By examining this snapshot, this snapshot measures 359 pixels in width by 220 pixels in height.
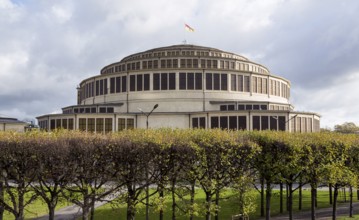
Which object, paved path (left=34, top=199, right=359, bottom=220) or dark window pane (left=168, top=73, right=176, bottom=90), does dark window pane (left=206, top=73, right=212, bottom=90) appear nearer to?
dark window pane (left=168, top=73, right=176, bottom=90)

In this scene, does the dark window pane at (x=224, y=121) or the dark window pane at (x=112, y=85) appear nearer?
the dark window pane at (x=224, y=121)

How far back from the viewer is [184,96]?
79938mm

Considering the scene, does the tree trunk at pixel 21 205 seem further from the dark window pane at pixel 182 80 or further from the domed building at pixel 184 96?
the dark window pane at pixel 182 80

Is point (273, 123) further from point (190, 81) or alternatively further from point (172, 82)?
point (172, 82)

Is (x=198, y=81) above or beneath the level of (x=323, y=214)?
above

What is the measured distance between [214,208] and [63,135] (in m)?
11.3

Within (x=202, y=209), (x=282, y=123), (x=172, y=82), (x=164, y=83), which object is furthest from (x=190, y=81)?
(x=202, y=209)

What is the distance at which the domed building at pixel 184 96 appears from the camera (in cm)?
7269

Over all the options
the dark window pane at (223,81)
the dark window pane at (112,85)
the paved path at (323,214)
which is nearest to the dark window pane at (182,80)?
the dark window pane at (223,81)

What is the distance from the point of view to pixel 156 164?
86.7 ft

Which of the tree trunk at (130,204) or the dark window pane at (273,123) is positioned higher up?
the dark window pane at (273,123)

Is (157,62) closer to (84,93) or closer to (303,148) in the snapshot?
(84,93)

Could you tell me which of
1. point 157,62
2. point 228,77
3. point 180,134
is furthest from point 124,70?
point 180,134

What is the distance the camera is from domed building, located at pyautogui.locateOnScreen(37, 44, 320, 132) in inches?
2862
